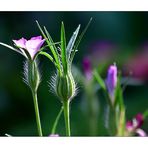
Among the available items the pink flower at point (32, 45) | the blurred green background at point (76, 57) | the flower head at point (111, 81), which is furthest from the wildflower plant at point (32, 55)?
the blurred green background at point (76, 57)

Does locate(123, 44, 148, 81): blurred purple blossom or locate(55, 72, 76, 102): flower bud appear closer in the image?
locate(55, 72, 76, 102): flower bud

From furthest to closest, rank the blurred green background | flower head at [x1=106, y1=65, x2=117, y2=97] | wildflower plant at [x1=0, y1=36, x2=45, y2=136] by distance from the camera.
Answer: the blurred green background
flower head at [x1=106, y1=65, x2=117, y2=97]
wildflower plant at [x1=0, y1=36, x2=45, y2=136]

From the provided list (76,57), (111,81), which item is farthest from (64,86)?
(76,57)

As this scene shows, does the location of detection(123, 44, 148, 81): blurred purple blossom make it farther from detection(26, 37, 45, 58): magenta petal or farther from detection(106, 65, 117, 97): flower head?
detection(26, 37, 45, 58): magenta petal

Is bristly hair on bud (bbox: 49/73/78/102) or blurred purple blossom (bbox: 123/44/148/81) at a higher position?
bristly hair on bud (bbox: 49/73/78/102)

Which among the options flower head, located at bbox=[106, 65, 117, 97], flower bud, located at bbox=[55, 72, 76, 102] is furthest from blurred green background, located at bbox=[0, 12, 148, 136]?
flower bud, located at bbox=[55, 72, 76, 102]

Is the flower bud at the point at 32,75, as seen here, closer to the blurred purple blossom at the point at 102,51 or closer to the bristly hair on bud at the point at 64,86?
the bristly hair on bud at the point at 64,86
